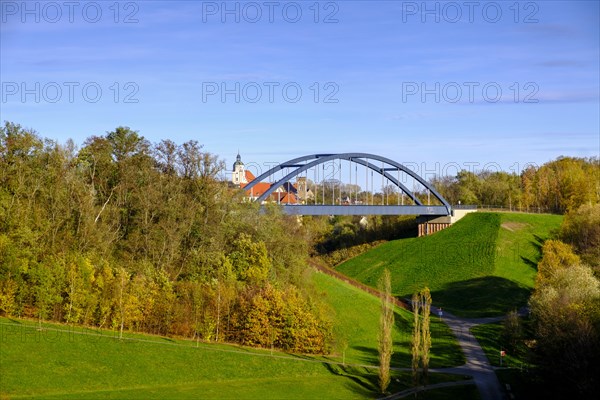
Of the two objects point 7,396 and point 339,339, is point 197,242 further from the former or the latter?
point 7,396

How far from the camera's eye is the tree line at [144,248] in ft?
166

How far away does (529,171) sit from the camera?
129375mm

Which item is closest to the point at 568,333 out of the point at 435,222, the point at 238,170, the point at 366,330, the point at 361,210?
the point at 366,330

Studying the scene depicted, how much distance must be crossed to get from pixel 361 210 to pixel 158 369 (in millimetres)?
56031

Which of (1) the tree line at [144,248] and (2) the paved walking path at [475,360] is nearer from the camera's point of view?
(2) the paved walking path at [475,360]

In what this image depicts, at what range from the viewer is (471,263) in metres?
89.7

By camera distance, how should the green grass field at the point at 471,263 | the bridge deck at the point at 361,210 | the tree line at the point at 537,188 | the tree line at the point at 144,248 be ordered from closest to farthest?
the tree line at the point at 144,248 < the green grass field at the point at 471,263 < the bridge deck at the point at 361,210 < the tree line at the point at 537,188

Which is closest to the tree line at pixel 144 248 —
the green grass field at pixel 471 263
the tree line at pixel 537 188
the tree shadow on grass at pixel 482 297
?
the tree shadow on grass at pixel 482 297

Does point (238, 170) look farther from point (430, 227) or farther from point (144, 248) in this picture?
point (144, 248)

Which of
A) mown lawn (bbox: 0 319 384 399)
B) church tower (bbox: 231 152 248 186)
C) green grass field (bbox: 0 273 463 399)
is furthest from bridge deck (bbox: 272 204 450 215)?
church tower (bbox: 231 152 248 186)

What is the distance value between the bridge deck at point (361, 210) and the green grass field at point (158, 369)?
125ft

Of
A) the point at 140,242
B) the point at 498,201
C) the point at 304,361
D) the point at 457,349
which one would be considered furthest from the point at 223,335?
the point at 498,201

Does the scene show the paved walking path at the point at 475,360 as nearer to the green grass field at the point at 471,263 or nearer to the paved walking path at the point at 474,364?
the paved walking path at the point at 474,364

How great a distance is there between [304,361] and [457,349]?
14.0 meters
